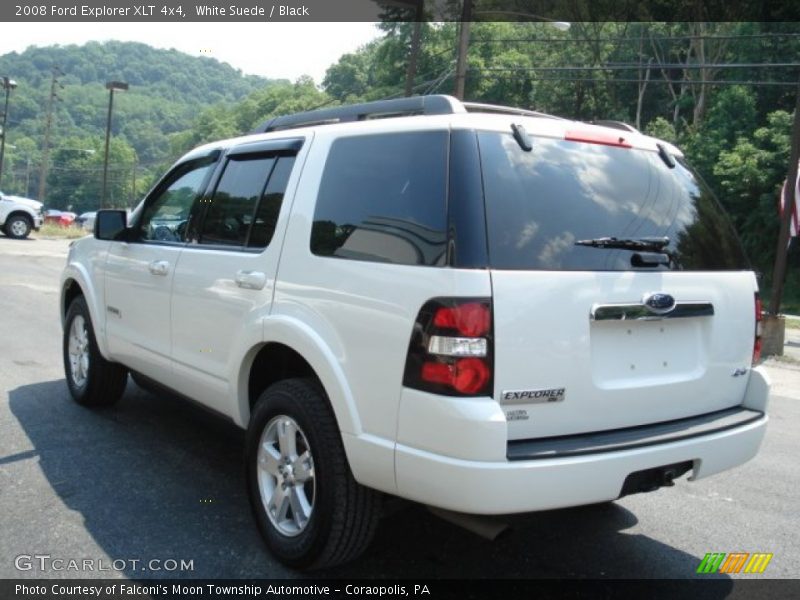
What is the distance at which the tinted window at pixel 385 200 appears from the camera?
2732mm

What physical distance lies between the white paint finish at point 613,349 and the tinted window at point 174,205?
95.0 inches

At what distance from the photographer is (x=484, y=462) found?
2494mm

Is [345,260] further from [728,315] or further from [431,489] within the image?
[728,315]

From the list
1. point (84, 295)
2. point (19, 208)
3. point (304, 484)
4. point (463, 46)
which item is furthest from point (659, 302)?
point (19, 208)

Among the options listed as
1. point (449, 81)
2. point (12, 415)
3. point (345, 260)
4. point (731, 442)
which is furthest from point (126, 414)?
point (449, 81)

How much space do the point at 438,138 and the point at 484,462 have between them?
48.4 inches

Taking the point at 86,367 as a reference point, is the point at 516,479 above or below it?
above

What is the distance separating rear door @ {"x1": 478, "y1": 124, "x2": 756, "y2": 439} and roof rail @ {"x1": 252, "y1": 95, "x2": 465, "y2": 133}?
1.18 feet

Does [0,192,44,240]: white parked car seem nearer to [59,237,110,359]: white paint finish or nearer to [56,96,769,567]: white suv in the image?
[59,237,110,359]: white paint finish

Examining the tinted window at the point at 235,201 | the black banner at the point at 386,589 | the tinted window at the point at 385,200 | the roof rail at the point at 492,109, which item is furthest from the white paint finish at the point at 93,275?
the roof rail at the point at 492,109

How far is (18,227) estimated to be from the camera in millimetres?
25312

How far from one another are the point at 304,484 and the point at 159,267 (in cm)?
179
